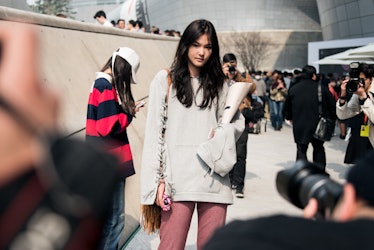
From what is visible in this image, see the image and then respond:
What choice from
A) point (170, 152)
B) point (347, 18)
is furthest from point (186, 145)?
point (347, 18)

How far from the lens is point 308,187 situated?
4.24 feet

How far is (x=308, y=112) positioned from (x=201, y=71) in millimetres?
4160

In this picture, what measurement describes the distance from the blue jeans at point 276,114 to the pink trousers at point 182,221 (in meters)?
11.9

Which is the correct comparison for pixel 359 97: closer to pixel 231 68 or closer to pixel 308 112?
pixel 308 112

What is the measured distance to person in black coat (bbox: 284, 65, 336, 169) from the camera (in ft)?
23.1

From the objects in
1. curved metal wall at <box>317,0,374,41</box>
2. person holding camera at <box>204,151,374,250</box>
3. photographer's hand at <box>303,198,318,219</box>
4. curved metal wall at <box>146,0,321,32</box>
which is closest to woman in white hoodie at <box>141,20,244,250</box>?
photographer's hand at <box>303,198,318,219</box>

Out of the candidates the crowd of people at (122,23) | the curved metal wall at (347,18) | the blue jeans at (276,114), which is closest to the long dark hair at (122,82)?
the crowd of people at (122,23)

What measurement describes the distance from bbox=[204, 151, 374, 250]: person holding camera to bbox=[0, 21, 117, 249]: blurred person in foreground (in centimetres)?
29

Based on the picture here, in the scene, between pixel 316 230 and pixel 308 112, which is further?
pixel 308 112

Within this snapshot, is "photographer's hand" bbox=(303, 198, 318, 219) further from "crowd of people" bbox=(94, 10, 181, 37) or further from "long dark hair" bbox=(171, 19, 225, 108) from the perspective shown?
"crowd of people" bbox=(94, 10, 181, 37)

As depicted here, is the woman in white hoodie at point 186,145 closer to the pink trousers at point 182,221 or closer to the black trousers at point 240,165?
the pink trousers at point 182,221

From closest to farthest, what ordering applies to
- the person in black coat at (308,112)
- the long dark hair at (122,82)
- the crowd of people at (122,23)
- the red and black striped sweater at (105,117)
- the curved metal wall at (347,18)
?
the red and black striped sweater at (105,117) < the long dark hair at (122,82) < the person in black coat at (308,112) < the crowd of people at (122,23) < the curved metal wall at (347,18)

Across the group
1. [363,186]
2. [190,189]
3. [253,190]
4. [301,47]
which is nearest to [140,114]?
[253,190]

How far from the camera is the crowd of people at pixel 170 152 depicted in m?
0.80
